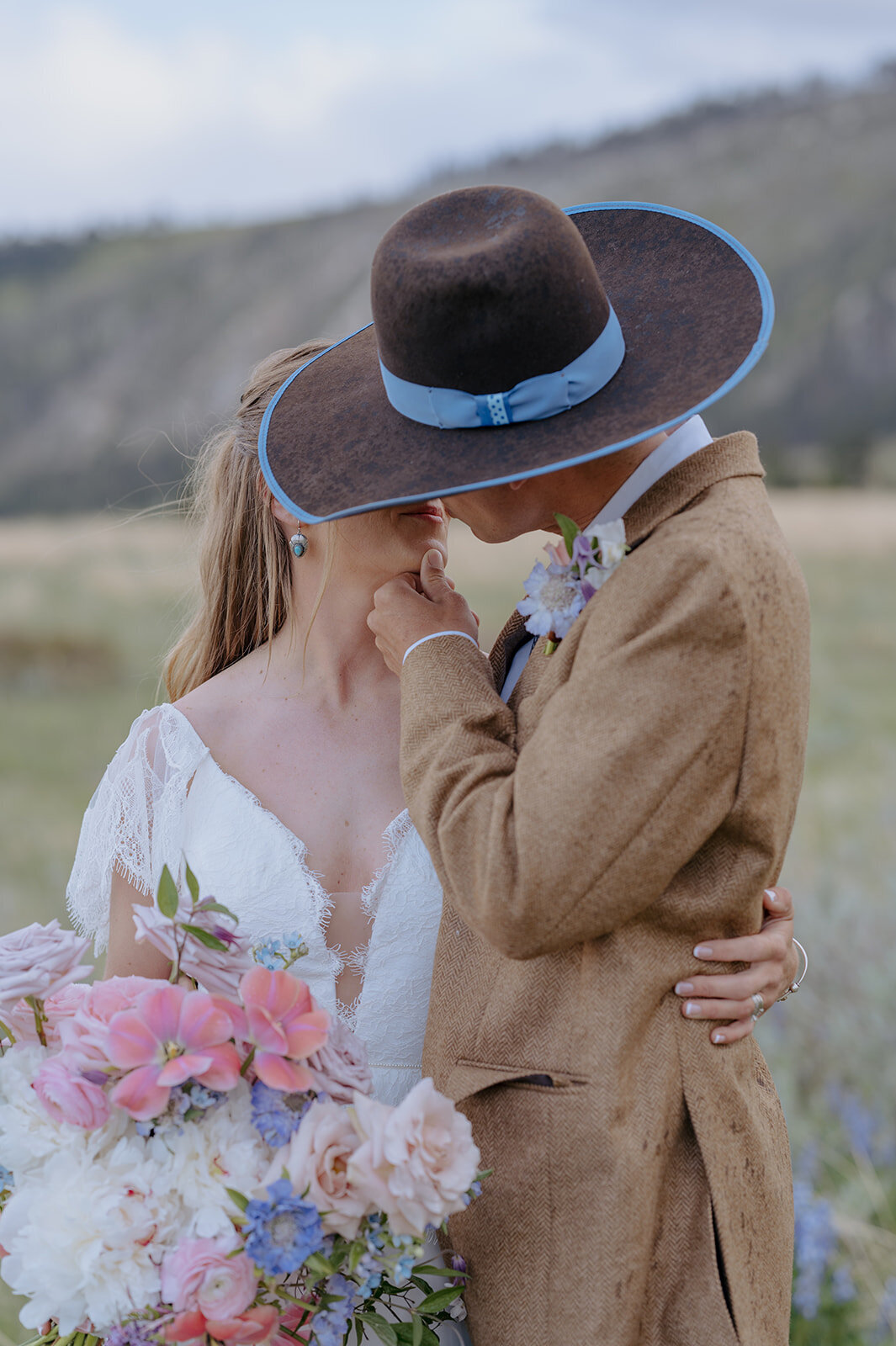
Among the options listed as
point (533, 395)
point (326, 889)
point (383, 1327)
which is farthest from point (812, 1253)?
point (533, 395)

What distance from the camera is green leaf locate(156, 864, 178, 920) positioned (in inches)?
47.7

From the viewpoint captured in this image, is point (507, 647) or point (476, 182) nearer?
point (507, 647)

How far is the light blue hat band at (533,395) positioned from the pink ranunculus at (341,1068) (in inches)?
30.7

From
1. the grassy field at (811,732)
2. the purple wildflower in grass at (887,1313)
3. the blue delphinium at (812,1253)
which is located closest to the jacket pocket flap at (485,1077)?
the grassy field at (811,732)

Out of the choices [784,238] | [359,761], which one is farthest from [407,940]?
[784,238]

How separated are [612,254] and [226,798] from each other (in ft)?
3.73

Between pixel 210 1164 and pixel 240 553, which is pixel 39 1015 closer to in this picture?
pixel 210 1164

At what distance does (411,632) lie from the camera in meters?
1.61

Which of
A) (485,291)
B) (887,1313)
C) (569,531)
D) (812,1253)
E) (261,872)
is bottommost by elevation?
(887,1313)

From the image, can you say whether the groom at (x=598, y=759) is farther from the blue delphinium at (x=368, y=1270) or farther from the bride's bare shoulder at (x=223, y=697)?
the bride's bare shoulder at (x=223, y=697)

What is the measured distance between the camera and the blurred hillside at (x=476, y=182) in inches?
842

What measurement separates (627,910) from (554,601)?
1.34 ft

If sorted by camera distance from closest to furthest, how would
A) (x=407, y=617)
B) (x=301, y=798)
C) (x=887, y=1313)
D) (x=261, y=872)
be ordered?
(x=407, y=617), (x=261, y=872), (x=301, y=798), (x=887, y=1313)

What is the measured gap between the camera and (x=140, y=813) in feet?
6.61
